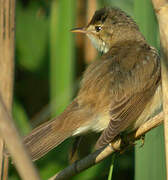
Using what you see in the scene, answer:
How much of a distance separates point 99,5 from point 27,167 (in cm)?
278

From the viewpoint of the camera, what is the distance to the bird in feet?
8.14

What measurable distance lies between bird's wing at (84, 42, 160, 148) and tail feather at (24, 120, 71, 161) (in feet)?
0.99

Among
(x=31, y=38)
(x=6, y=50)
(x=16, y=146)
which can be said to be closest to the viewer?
(x=16, y=146)

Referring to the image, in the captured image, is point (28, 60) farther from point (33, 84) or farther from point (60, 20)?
point (60, 20)

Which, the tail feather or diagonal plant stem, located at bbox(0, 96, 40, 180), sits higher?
diagonal plant stem, located at bbox(0, 96, 40, 180)

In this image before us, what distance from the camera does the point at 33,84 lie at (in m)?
4.59

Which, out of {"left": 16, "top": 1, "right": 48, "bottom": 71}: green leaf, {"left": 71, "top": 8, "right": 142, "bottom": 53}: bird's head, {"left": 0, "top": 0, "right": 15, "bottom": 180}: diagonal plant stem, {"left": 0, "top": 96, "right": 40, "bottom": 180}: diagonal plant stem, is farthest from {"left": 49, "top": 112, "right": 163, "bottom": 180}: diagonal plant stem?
{"left": 16, "top": 1, "right": 48, "bottom": 71}: green leaf

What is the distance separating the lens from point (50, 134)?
2506 mm

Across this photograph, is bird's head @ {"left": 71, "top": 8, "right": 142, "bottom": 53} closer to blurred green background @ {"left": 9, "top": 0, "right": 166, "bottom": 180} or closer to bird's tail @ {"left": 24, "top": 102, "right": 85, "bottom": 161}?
blurred green background @ {"left": 9, "top": 0, "right": 166, "bottom": 180}

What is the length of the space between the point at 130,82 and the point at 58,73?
868mm

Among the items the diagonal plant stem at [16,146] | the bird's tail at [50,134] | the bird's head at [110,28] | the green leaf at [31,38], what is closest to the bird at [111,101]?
the bird's tail at [50,134]

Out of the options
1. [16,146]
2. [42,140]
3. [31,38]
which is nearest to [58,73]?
[31,38]

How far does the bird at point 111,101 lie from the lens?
248 cm

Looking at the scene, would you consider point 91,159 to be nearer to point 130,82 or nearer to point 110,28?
point 130,82
